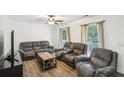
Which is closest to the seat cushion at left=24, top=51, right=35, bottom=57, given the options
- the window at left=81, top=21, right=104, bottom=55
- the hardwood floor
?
the hardwood floor

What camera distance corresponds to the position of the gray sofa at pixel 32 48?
4.43m

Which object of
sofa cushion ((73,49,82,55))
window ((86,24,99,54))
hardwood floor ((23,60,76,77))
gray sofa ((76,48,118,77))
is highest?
window ((86,24,99,54))

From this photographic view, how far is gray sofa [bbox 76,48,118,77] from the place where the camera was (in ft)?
6.72

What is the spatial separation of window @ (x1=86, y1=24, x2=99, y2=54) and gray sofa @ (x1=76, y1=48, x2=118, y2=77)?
544 millimetres

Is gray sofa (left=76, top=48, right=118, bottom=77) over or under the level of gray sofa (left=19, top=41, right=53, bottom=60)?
under

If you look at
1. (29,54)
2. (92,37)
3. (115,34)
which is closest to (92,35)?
(92,37)

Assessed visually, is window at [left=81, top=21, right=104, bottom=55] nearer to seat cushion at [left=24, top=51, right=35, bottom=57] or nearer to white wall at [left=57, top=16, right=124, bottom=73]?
white wall at [left=57, top=16, right=124, bottom=73]

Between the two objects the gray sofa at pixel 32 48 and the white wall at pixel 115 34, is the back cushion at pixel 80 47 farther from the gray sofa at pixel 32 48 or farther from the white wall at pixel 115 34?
the gray sofa at pixel 32 48

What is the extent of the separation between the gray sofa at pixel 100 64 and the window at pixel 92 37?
21.4 inches

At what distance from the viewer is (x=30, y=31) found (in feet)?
16.0

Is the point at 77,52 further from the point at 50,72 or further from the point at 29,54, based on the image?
the point at 29,54

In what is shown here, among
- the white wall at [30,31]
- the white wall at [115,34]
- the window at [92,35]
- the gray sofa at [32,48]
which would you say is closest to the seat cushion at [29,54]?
the gray sofa at [32,48]
